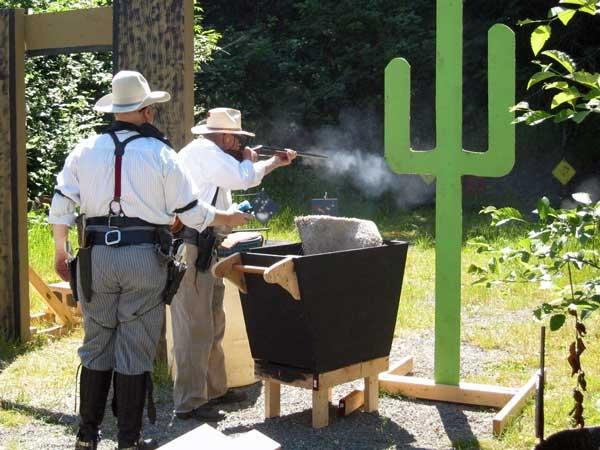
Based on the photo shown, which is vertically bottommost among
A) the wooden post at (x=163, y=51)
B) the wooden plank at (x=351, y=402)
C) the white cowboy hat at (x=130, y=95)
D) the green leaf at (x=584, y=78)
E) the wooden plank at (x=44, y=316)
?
the wooden plank at (x=351, y=402)

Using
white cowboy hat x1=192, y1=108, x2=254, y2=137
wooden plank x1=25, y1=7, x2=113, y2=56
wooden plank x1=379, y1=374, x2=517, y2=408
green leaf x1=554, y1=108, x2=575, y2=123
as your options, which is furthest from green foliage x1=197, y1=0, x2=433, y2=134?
green leaf x1=554, y1=108, x2=575, y2=123

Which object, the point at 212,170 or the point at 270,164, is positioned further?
the point at 270,164

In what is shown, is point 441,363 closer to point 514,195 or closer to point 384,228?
point 384,228

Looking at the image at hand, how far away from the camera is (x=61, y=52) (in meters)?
7.04

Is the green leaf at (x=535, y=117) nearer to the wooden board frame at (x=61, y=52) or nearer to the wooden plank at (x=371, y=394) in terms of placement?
the wooden plank at (x=371, y=394)

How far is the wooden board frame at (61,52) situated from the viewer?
20.4 feet

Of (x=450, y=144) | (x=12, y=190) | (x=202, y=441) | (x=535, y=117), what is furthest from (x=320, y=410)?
(x=12, y=190)

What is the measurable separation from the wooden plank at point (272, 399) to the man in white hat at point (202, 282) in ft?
0.96

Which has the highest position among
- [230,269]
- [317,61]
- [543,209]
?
[317,61]

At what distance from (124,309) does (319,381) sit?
46.4 inches

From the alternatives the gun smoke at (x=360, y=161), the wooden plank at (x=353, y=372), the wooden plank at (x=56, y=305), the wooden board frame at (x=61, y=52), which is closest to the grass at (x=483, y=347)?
the wooden plank at (x=56, y=305)

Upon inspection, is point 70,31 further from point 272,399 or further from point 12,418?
point 272,399

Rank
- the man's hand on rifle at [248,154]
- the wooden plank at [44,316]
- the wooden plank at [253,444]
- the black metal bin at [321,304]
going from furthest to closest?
1. the wooden plank at [44,316]
2. the man's hand on rifle at [248,154]
3. the black metal bin at [321,304]
4. the wooden plank at [253,444]

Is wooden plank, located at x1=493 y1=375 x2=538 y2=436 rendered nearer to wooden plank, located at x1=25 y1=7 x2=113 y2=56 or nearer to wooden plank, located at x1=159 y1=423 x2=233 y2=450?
wooden plank, located at x1=159 y1=423 x2=233 y2=450
